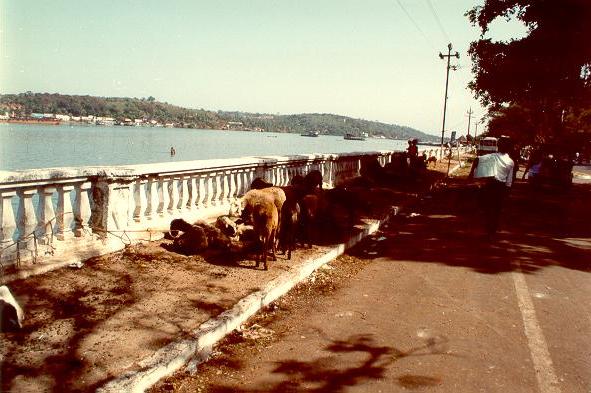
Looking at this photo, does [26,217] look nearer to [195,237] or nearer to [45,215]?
[45,215]

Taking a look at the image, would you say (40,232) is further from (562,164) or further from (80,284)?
(562,164)

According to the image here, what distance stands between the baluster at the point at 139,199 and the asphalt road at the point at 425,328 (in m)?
2.73

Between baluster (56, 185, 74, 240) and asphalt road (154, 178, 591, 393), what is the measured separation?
9.11 feet

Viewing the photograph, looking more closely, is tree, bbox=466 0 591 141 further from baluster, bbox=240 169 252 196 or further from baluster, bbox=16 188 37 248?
baluster, bbox=16 188 37 248

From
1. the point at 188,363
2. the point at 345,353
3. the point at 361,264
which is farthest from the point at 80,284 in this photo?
the point at 361,264

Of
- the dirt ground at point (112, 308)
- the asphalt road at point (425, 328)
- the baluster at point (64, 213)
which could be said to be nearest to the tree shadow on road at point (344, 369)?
the asphalt road at point (425, 328)

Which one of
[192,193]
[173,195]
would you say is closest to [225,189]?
[192,193]

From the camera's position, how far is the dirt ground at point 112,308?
348 cm

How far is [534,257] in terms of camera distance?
824 centimetres

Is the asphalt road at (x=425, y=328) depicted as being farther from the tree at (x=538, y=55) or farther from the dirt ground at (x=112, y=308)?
the tree at (x=538, y=55)

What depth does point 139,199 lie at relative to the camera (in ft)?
23.1

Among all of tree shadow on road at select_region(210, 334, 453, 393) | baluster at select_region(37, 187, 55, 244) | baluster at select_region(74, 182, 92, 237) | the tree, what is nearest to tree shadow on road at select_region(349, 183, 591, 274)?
tree shadow on road at select_region(210, 334, 453, 393)

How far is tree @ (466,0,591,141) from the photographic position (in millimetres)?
20547

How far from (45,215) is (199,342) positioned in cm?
276
